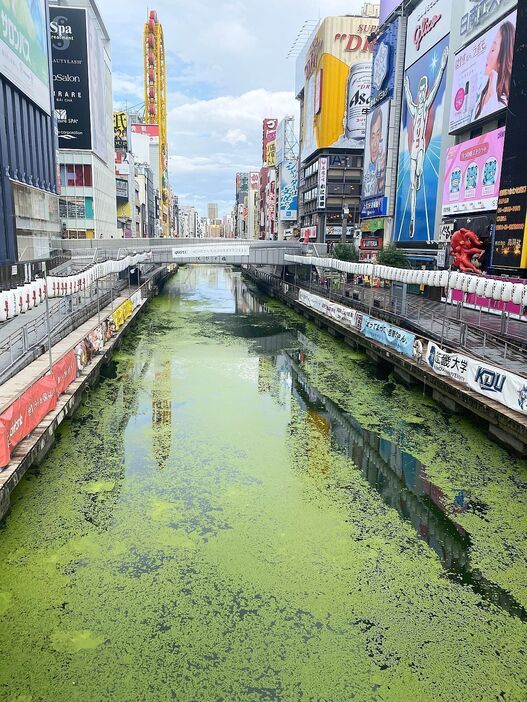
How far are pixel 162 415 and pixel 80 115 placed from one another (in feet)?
198

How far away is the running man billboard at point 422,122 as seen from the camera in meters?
44.7

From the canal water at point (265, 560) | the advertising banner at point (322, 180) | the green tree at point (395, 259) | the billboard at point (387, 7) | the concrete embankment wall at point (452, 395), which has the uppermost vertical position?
the billboard at point (387, 7)

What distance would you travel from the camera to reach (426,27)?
47594 millimetres

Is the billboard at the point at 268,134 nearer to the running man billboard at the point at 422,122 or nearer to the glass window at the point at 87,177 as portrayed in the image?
the glass window at the point at 87,177

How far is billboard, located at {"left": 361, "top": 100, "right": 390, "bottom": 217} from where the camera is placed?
5966 cm

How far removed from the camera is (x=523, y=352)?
20.4 metres

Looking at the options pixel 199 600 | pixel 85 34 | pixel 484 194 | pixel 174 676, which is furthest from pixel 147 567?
pixel 85 34

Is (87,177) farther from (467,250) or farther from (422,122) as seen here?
(467,250)

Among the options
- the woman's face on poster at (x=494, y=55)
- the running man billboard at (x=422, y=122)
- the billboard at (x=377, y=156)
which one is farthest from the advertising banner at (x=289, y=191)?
the woman's face on poster at (x=494, y=55)

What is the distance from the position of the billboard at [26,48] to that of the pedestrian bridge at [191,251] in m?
13.7

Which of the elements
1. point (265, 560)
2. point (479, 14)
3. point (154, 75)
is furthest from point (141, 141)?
point (265, 560)

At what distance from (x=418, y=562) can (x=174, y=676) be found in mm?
5205

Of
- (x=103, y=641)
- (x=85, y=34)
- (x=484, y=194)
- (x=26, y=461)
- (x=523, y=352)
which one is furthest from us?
(x=85, y=34)

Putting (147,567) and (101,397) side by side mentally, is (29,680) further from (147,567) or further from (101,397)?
(101,397)
